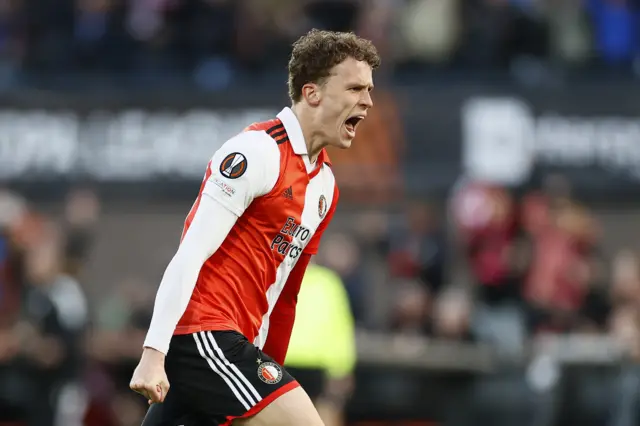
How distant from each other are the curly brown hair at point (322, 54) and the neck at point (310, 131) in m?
0.10

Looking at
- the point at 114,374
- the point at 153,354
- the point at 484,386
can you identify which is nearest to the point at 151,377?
the point at 153,354

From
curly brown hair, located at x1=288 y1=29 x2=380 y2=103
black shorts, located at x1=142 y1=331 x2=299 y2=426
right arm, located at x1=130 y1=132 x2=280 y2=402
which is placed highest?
curly brown hair, located at x1=288 y1=29 x2=380 y2=103

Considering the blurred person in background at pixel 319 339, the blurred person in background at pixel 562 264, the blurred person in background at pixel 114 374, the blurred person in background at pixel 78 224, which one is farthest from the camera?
the blurred person in background at pixel 562 264

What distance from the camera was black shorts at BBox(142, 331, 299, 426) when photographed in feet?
15.2

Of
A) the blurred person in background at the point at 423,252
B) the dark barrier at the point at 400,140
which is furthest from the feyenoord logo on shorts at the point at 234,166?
the dark barrier at the point at 400,140

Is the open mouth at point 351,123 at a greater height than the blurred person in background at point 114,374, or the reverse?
the open mouth at point 351,123

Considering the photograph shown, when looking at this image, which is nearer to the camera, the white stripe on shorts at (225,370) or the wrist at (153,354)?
the wrist at (153,354)

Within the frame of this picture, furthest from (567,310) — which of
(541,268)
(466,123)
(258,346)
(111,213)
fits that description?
(258,346)

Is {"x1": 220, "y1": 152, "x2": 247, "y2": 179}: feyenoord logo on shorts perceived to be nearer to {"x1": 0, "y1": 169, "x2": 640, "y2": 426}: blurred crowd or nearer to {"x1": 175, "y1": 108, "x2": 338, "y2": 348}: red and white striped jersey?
{"x1": 175, "y1": 108, "x2": 338, "y2": 348}: red and white striped jersey

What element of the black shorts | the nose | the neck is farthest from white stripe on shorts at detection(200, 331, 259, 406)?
the nose

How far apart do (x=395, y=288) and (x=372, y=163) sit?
4.91 ft

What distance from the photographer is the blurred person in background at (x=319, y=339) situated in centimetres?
929

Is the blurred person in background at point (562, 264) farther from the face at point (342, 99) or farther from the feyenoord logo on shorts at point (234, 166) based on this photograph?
the feyenoord logo on shorts at point (234, 166)

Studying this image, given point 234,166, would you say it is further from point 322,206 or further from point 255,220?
point 322,206
